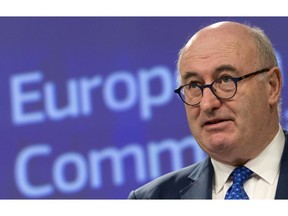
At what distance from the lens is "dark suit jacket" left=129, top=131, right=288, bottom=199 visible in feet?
3.66

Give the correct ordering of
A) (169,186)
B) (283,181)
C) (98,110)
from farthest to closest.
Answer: (98,110), (169,186), (283,181)


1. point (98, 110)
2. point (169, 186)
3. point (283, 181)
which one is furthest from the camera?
point (98, 110)

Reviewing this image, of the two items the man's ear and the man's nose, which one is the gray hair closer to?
the man's ear

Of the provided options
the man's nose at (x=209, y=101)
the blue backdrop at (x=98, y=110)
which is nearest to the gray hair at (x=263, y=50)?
the man's nose at (x=209, y=101)

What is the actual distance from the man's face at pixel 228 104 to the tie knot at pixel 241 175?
0.07ft

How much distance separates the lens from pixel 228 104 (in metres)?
1.10

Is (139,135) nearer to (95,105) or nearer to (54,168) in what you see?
(95,105)

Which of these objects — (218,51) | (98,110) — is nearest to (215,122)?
(218,51)

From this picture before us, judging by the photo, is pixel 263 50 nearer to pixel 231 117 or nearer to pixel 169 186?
pixel 231 117

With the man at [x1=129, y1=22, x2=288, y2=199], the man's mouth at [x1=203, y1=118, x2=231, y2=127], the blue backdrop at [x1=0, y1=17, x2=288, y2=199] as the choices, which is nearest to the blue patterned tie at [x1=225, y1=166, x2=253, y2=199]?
the man at [x1=129, y1=22, x2=288, y2=199]

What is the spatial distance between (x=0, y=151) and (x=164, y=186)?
2.45ft

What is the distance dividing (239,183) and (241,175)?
0.02 m

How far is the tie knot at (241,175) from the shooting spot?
3.63 ft

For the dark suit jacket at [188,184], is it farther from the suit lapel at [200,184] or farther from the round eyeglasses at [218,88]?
the round eyeglasses at [218,88]
